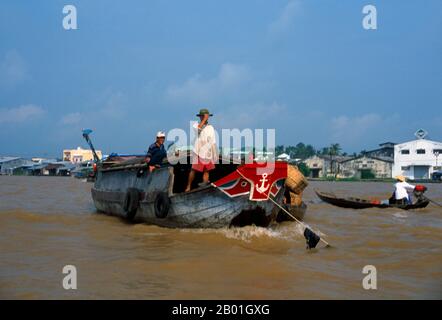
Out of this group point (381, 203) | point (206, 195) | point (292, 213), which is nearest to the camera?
point (206, 195)

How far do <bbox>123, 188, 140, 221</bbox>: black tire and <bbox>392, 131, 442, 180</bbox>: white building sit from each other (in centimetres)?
4652

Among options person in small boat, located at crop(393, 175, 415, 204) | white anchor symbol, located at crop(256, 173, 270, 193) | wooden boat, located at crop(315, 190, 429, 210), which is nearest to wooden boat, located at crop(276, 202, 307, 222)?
white anchor symbol, located at crop(256, 173, 270, 193)

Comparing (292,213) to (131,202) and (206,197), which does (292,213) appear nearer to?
(206,197)

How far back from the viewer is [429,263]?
19.9 feet

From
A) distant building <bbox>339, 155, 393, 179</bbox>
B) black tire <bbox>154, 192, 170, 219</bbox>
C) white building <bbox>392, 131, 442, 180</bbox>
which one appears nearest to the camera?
black tire <bbox>154, 192, 170, 219</bbox>

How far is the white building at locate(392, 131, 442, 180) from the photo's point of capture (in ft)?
166

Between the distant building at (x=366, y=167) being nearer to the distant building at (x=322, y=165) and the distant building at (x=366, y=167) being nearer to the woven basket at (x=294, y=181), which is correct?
the distant building at (x=322, y=165)

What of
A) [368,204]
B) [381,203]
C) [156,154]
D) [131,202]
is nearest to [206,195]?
[156,154]

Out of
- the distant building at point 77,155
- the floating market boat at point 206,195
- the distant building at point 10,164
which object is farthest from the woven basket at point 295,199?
the distant building at point 77,155

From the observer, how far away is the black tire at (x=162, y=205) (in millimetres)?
7934

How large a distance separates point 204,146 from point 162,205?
1249 millimetres

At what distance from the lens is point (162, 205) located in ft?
26.4

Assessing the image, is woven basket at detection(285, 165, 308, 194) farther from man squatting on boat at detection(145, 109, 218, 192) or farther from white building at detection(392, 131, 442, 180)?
→ white building at detection(392, 131, 442, 180)
